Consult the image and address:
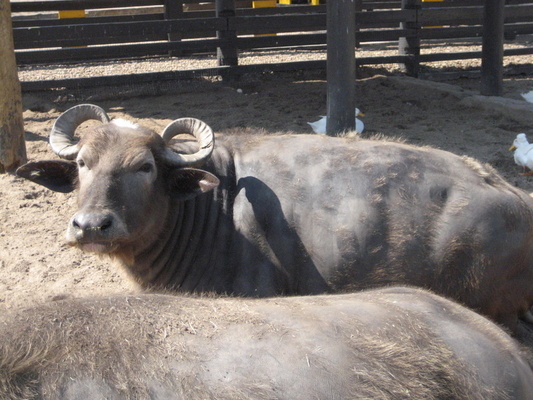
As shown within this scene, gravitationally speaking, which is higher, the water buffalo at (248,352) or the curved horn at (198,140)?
the curved horn at (198,140)

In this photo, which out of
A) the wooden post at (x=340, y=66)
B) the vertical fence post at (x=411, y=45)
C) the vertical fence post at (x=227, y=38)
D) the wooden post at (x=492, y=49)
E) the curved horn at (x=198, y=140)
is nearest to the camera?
the curved horn at (x=198, y=140)

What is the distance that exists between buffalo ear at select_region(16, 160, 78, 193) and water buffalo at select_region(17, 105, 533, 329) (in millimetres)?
17

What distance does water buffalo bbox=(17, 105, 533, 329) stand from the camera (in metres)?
4.93

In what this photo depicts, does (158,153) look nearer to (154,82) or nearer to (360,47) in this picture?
(154,82)

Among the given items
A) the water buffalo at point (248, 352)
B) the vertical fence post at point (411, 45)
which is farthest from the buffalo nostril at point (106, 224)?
the vertical fence post at point (411, 45)

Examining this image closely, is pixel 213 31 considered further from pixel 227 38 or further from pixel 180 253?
pixel 180 253

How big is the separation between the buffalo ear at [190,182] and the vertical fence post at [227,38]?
8026 millimetres

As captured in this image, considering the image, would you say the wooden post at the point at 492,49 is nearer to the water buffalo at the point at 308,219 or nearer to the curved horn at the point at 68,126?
the water buffalo at the point at 308,219

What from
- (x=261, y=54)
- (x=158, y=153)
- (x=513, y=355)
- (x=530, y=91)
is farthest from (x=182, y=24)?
(x=513, y=355)

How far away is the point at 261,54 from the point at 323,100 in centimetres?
473

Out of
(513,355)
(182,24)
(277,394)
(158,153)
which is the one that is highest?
(182,24)

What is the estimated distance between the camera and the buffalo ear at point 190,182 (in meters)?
4.93

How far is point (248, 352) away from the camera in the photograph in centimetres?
260

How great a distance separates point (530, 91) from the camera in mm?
13086
